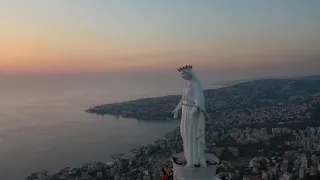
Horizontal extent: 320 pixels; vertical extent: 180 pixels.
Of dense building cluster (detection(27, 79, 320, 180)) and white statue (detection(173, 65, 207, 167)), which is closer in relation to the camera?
white statue (detection(173, 65, 207, 167))

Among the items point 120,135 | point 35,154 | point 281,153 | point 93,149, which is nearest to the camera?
point 281,153

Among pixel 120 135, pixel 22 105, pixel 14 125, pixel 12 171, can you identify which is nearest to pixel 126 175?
pixel 12 171

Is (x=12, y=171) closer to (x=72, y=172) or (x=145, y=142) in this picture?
(x=72, y=172)

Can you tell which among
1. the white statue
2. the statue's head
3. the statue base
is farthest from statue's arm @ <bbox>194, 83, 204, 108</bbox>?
the statue base

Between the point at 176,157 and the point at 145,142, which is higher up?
the point at 176,157

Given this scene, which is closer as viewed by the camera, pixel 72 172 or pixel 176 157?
pixel 176 157

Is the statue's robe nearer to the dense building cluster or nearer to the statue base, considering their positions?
the statue base

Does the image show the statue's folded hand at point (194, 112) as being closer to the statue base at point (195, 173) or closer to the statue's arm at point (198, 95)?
the statue's arm at point (198, 95)

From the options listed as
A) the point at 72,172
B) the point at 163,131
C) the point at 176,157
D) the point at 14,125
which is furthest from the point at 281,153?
the point at 14,125

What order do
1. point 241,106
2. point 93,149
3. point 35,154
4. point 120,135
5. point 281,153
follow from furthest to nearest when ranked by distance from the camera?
1. point 241,106
2. point 120,135
3. point 93,149
4. point 35,154
5. point 281,153
